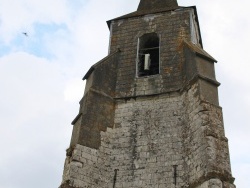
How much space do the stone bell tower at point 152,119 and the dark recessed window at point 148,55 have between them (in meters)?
0.03

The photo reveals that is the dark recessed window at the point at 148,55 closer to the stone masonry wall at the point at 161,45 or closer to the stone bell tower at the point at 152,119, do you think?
the stone bell tower at the point at 152,119

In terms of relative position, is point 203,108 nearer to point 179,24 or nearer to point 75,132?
point 75,132

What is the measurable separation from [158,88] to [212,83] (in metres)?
1.76

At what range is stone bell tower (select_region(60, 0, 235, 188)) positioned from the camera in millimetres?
10055

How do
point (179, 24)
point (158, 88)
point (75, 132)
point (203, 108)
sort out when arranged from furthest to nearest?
1. point (179, 24)
2. point (158, 88)
3. point (75, 132)
4. point (203, 108)

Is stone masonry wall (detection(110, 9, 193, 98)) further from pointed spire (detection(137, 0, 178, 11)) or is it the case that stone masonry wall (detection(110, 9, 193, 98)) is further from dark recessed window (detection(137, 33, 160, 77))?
pointed spire (detection(137, 0, 178, 11))

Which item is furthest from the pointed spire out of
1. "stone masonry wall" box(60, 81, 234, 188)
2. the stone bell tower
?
"stone masonry wall" box(60, 81, 234, 188)

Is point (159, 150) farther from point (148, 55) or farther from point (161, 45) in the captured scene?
point (161, 45)

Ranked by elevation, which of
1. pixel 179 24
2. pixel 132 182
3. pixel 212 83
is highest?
pixel 179 24

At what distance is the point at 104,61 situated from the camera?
1322 centimetres

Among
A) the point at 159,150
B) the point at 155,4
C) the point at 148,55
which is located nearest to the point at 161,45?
the point at 148,55

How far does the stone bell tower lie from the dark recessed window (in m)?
0.03

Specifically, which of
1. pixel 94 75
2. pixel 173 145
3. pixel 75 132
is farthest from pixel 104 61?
pixel 173 145

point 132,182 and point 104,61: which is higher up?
point 104,61
